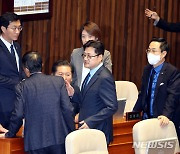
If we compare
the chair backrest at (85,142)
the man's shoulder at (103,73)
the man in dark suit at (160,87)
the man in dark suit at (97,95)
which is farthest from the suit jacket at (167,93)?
the chair backrest at (85,142)

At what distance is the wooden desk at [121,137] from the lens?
19.5ft

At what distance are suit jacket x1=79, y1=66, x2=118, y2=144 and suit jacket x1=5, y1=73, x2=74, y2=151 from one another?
0.33 meters

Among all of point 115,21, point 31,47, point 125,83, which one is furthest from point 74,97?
point 115,21

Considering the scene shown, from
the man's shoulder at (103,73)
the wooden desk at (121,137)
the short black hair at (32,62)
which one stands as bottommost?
the wooden desk at (121,137)

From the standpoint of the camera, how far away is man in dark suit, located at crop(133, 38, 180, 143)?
5.93m

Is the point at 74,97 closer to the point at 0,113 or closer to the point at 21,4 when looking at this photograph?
the point at 0,113

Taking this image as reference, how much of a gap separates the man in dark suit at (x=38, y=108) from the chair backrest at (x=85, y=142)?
345 millimetres

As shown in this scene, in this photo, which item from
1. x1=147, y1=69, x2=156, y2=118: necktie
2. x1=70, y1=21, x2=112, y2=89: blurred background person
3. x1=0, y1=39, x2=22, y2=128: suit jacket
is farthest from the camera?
x1=70, y1=21, x2=112, y2=89: blurred background person

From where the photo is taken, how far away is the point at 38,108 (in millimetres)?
4996

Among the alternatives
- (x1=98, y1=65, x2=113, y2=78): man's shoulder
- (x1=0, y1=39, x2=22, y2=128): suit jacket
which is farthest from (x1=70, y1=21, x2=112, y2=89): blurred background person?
(x1=98, y1=65, x2=113, y2=78): man's shoulder

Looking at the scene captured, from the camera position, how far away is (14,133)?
5094 mm

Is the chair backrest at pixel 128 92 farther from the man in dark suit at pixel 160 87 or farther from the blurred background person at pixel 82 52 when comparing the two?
the man in dark suit at pixel 160 87

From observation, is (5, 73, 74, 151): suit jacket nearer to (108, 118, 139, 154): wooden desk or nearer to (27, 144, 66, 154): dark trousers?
(27, 144, 66, 154): dark trousers

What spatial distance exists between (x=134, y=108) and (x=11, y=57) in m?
1.37
